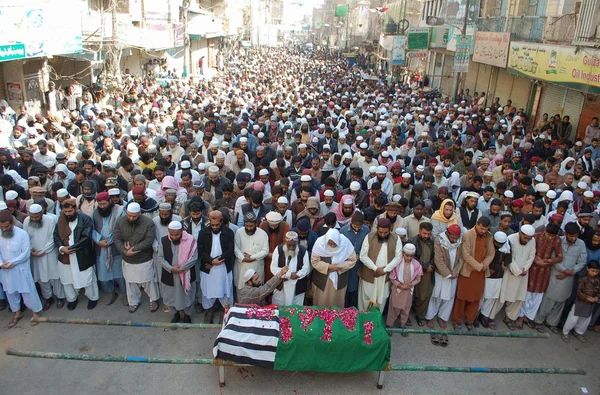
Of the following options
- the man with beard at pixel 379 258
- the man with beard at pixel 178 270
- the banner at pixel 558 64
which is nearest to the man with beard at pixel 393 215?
the man with beard at pixel 379 258

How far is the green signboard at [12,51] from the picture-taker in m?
11.3

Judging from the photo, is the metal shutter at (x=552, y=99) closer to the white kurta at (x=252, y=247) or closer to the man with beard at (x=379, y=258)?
the man with beard at (x=379, y=258)

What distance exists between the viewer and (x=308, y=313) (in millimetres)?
4742

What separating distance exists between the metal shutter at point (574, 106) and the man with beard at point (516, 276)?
9840 mm

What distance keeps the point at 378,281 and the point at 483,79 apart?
757 inches

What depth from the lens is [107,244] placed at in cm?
570

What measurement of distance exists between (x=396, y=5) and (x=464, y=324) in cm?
4084

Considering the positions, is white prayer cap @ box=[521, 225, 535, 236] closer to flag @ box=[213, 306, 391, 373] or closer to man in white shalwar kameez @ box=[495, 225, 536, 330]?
man in white shalwar kameez @ box=[495, 225, 536, 330]

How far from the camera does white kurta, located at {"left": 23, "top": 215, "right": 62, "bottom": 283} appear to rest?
18.1ft

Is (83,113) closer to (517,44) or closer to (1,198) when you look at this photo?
(1,198)

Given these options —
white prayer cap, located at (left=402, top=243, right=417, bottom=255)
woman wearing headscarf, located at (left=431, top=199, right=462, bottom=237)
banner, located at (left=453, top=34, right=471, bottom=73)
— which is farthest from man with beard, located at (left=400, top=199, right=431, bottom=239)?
banner, located at (left=453, top=34, right=471, bottom=73)

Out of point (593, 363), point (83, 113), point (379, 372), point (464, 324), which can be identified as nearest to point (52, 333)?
point (379, 372)

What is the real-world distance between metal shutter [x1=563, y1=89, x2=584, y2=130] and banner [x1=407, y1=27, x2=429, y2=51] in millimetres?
10843

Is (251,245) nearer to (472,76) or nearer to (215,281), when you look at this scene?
(215,281)
